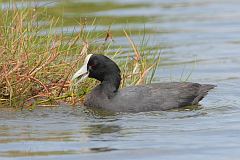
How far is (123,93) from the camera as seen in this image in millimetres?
12531

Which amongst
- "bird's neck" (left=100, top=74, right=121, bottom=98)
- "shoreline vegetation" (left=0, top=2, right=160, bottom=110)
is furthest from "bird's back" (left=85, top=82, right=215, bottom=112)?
"shoreline vegetation" (left=0, top=2, right=160, bottom=110)

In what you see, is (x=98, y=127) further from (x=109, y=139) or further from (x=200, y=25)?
(x=200, y=25)

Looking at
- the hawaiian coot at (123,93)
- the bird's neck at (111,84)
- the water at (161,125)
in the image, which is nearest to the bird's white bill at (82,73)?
the hawaiian coot at (123,93)

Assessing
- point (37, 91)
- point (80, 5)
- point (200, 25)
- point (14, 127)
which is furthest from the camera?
point (80, 5)

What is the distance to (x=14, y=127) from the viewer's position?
37.3 feet

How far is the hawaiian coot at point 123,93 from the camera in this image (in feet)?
40.9

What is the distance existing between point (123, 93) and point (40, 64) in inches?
43.8

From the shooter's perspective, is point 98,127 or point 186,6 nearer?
point 98,127

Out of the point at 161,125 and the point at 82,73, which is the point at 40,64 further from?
the point at 161,125

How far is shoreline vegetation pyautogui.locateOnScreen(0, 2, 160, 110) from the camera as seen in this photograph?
12164 mm

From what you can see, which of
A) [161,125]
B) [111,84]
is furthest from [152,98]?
[161,125]

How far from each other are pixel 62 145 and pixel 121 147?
63 cm

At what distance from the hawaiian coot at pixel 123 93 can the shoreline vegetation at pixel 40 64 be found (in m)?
0.27

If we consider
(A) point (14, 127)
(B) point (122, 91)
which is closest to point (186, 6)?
(B) point (122, 91)
